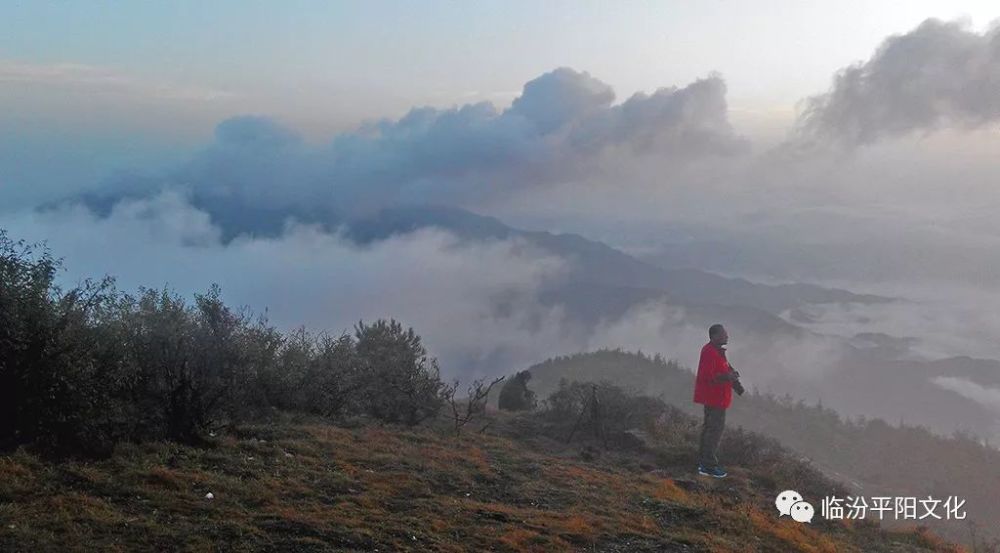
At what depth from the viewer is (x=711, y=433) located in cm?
1312

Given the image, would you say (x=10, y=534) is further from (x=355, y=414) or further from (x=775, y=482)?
(x=775, y=482)

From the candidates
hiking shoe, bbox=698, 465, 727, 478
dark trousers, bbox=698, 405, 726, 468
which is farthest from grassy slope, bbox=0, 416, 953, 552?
dark trousers, bbox=698, 405, 726, 468

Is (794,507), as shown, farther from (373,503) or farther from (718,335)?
(373,503)

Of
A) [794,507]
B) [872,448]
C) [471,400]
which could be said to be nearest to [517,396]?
[471,400]

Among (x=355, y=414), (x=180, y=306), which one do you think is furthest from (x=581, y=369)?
(x=180, y=306)

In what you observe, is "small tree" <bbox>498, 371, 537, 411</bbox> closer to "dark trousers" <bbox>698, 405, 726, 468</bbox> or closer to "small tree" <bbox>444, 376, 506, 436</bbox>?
"small tree" <bbox>444, 376, 506, 436</bbox>

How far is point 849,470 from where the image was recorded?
27250 millimetres

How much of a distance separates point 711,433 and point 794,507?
1836 millimetres

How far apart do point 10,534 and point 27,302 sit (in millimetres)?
2929

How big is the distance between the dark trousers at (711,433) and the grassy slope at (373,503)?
52cm

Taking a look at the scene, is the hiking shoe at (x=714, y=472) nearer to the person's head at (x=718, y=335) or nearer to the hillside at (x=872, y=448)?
the person's head at (x=718, y=335)

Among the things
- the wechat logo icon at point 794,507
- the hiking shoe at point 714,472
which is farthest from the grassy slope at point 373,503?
the hiking shoe at point 714,472

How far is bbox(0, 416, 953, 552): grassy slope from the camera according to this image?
21.1 ft

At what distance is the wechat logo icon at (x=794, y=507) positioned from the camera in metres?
11.4
